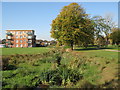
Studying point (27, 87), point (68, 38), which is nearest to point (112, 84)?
point (27, 87)

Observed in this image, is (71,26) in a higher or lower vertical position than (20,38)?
higher

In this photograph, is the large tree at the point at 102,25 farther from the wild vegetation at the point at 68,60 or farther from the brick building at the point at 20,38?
the brick building at the point at 20,38

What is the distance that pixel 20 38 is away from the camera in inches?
2788

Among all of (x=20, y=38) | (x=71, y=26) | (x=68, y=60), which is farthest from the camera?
(x=20, y=38)

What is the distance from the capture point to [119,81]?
18.4 feet

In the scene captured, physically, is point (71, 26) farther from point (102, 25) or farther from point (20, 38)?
point (20, 38)

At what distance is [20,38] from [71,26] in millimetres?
50847

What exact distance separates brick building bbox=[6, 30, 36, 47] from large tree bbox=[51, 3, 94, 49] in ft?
145

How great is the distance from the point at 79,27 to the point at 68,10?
4.15 meters

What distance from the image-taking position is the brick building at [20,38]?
69250mm

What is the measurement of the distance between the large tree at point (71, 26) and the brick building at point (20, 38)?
44044 mm

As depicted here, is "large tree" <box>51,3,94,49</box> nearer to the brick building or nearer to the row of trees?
the row of trees

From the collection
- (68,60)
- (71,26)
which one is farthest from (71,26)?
(68,60)

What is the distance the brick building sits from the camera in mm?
69250
